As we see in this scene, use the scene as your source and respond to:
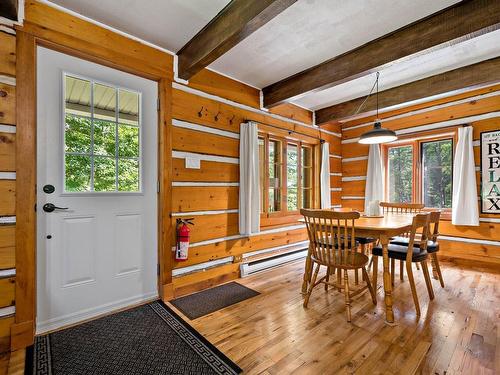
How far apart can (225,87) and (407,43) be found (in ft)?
6.34

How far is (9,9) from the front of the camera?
5.69ft

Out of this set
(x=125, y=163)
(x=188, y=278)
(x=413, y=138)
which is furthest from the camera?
(x=413, y=138)

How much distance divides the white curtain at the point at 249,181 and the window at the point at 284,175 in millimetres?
428

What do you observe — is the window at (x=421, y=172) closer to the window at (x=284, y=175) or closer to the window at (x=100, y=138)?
the window at (x=284, y=175)

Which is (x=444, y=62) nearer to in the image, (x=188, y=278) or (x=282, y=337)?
(x=282, y=337)

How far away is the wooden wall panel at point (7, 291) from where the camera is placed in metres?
1.78

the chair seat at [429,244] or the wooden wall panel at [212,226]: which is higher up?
the wooden wall panel at [212,226]

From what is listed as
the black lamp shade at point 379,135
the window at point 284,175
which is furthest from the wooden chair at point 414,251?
the window at point 284,175

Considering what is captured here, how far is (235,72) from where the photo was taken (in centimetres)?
310

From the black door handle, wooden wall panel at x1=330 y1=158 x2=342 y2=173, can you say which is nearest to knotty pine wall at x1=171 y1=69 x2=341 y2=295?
the black door handle

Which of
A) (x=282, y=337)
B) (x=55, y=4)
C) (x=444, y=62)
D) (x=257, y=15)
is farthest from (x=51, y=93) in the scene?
(x=444, y=62)

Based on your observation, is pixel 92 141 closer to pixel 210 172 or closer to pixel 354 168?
pixel 210 172

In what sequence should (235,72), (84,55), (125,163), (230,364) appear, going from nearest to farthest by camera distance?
1. (230,364)
2. (84,55)
3. (125,163)
4. (235,72)

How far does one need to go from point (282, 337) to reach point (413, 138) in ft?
12.7
